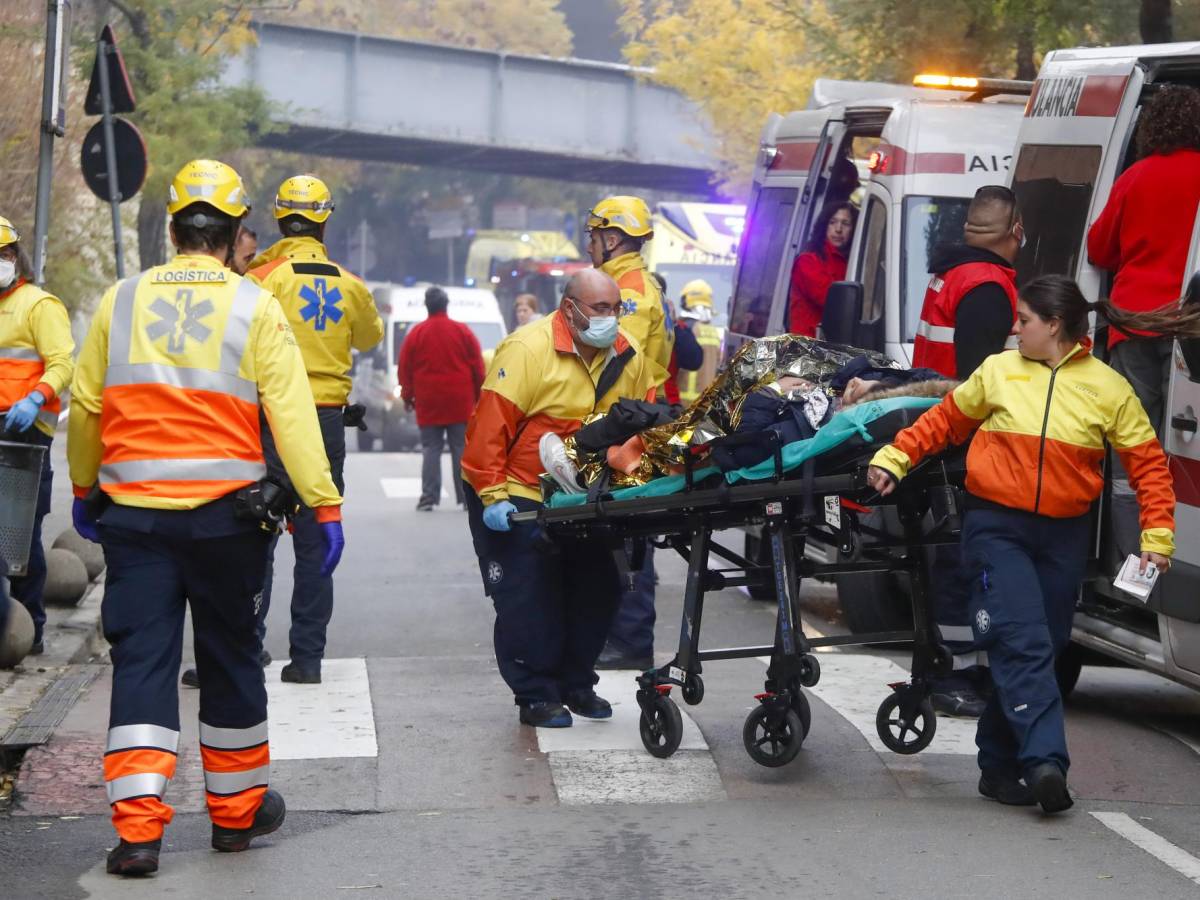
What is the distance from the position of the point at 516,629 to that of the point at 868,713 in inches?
54.4

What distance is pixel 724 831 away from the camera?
20.8ft

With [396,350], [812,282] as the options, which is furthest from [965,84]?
[396,350]

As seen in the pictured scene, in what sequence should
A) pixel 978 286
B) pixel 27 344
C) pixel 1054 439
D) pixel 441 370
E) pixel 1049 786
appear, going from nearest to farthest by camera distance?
pixel 1049 786 < pixel 1054 439 < pixel 978 286 < pixel 27 344 < pixel 441 370

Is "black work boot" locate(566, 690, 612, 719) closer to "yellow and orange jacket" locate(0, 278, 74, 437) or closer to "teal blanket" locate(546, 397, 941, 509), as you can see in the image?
"teal blanket" locate(546, 397, 941, 509)

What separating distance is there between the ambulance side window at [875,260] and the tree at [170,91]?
1378 cm

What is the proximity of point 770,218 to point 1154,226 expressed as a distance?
19.6 ft

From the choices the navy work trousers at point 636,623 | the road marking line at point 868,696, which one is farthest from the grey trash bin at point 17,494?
the road marking line at point 868,696

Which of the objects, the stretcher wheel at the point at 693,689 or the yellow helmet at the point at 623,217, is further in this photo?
the yellow helmet at the point at 623,217

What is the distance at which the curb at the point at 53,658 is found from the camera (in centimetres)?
828

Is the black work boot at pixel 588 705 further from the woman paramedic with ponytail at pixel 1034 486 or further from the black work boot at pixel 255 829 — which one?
→ the black work boot at pixel 255 829

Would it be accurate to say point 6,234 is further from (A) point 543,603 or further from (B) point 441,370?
(B) point 441,370

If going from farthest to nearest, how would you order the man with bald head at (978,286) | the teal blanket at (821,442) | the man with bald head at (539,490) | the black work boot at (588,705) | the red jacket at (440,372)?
the red jacket at (440,372)
the man with bald head at (978,286)
the black work boot at (588,705)
the man with bald head at (539,490)
the teal blanket at (821,442)

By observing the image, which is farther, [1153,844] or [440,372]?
[440,372]

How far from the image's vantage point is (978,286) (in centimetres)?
806
